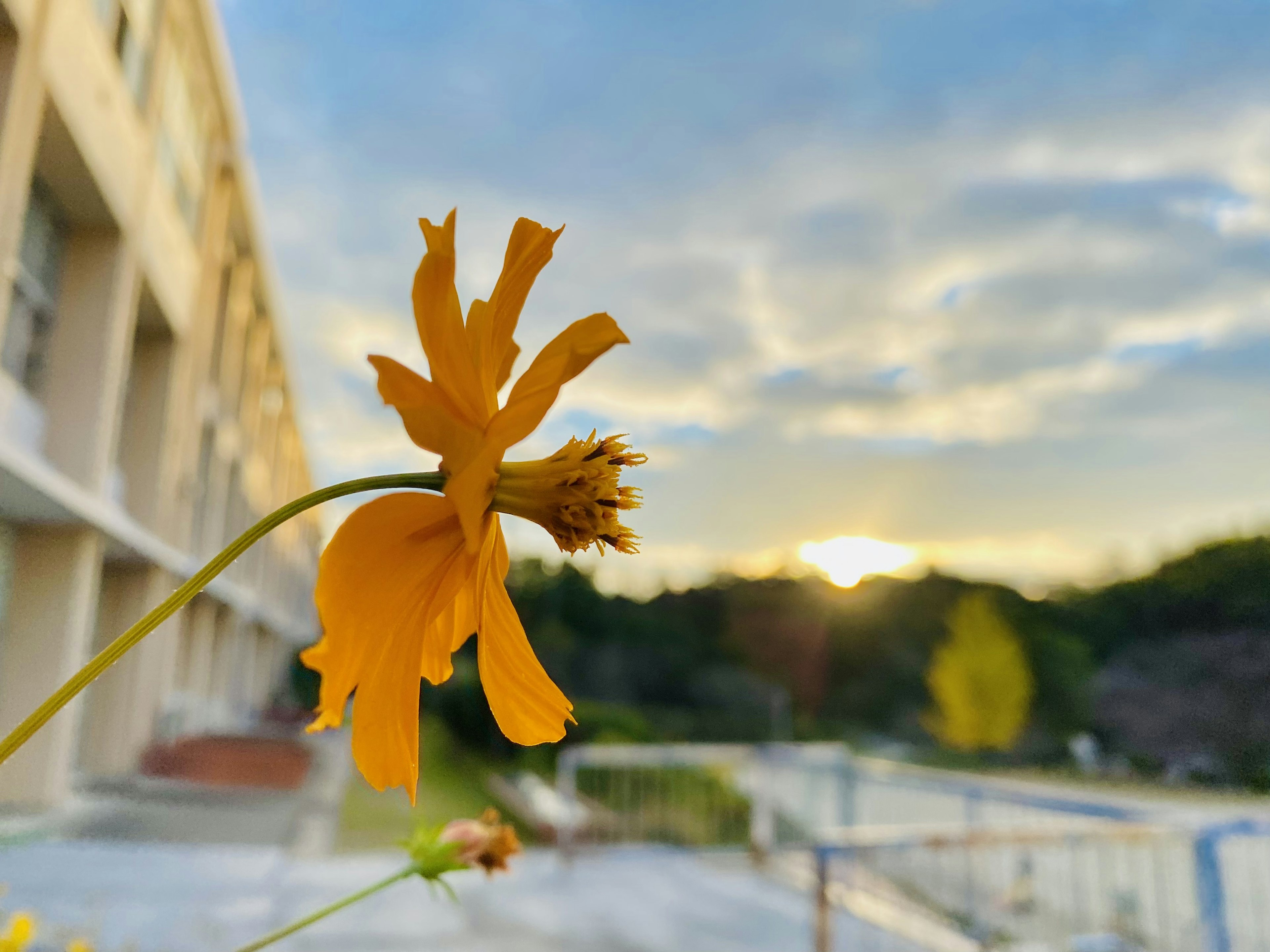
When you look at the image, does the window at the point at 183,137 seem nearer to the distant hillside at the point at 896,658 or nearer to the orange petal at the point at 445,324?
the orange petal at the point at 445,324

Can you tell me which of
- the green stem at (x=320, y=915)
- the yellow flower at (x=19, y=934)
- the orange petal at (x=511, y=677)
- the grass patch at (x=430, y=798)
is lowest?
the grass patch at (x=430, y=798)

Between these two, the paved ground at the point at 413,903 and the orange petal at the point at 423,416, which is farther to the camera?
the paved ground at the point at 413,903

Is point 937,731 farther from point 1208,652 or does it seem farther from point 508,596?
point 508,596

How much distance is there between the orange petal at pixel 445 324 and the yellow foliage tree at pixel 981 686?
55.0 feet

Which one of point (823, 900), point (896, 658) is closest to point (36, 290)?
point (823, 900)

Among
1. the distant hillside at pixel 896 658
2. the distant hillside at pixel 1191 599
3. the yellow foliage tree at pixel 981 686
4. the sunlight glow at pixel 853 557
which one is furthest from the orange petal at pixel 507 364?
the yellow foliage tree at pixel 981 686

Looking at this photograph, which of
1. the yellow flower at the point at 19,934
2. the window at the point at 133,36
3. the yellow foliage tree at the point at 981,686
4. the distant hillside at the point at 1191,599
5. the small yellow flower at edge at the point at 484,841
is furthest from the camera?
the yellow foliage tree at the point at 981,686

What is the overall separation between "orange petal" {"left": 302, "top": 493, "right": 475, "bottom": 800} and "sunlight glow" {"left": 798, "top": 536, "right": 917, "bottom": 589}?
7171 millimetres

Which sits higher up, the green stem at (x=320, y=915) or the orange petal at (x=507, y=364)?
the orange petal at (x=507, y=364)

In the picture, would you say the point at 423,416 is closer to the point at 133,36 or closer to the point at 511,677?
the point at 511,677

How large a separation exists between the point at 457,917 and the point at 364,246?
2.34m

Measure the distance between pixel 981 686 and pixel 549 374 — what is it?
1691 cm

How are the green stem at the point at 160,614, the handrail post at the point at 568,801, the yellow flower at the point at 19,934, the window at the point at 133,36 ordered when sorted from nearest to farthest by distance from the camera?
the green stem at the point at 160,614 → the yellow flower at the point at 19,934 → the window at the point at 133,36 → the handrail post at the point at 568,801

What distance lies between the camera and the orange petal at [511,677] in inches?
9.9
